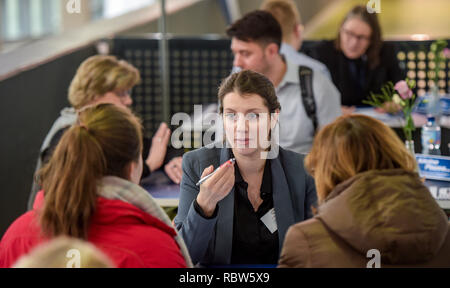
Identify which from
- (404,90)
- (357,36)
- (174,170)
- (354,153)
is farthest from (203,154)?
(357,36)

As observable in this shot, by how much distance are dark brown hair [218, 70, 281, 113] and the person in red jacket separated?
691 mm

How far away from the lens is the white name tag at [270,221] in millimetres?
2645

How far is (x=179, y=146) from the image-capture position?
416 centimetres

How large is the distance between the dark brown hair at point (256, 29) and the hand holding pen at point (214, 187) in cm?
138

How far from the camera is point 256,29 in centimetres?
372

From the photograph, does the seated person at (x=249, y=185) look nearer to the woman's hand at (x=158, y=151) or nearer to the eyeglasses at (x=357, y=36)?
the woman's hand at (x=158, y=151)

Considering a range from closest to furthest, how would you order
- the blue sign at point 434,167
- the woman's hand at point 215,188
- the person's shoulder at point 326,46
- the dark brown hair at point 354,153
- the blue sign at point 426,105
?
the dark brown hair at point 354,153, the woman's hand at point 215,188, the blue sign at point 434,167, the blue sign at point 426,105, the person's shoulder at point 326,46

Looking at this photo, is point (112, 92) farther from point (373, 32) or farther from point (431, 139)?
point (373, 32)

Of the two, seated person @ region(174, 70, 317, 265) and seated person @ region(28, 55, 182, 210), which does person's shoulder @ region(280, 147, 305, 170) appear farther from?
seated person @ region(28, 55, 182, 210)

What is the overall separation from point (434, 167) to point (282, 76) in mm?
913

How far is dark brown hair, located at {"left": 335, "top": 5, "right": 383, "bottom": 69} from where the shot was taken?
4.95 m

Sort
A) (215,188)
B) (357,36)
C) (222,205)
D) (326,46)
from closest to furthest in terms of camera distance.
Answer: (215,188), (222,205), (357,36), (326,46)

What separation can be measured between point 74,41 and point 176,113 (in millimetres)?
1009

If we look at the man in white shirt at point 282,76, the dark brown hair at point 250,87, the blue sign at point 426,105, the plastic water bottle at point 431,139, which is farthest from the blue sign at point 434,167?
the blue sign at point 426,105
